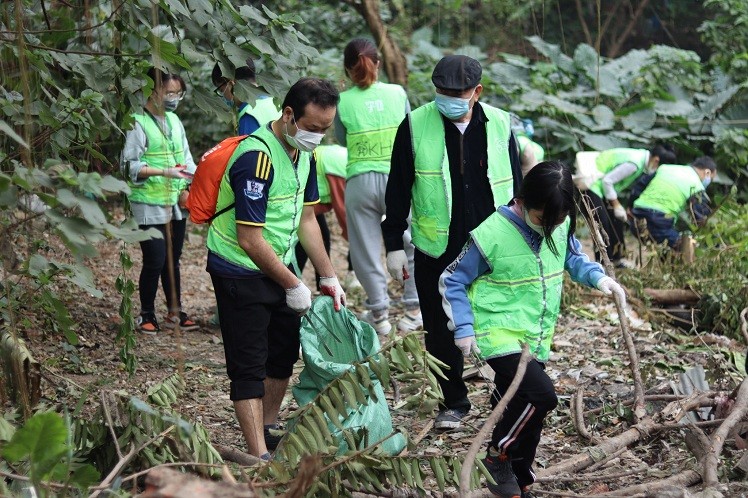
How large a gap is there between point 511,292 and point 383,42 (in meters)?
7.43

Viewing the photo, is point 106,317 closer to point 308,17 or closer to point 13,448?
point 13,448

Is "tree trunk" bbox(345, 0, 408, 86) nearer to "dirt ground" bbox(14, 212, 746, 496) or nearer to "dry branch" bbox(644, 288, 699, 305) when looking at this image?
"dirt ground" bbox(14, 212, 746, 496)

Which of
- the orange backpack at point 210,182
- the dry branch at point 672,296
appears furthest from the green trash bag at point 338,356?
the dry branch at point 672,296

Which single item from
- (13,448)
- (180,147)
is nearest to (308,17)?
(180,147)

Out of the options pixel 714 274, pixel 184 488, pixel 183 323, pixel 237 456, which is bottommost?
pixel 714 274

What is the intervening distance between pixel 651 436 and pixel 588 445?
0.95ft

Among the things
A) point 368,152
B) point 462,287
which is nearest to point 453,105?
point 462,287

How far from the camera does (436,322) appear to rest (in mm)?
4809

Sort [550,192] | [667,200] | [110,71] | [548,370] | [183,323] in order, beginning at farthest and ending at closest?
1. [667,200]
2. [183,323]
3. [548,370]
4. [110,71]
5. [550,192]

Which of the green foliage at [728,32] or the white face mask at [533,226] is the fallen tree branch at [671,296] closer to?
the white face mask at [533,226]

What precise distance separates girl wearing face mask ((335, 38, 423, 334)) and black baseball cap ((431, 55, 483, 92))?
1.58 meters

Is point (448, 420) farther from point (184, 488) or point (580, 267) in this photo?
point (184, 488)

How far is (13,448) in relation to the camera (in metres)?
2.69

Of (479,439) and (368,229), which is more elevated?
(368,229)
